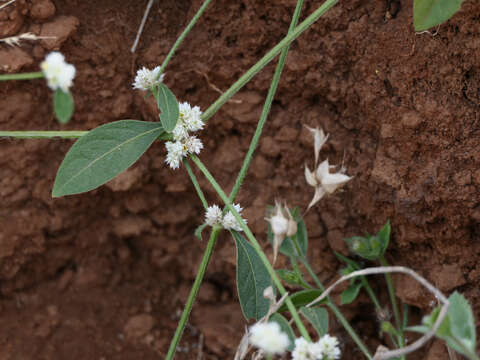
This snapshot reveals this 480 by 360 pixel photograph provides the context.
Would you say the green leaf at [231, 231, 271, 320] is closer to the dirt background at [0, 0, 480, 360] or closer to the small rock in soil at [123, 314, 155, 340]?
the dirt background at [0, 0, 480, 360]

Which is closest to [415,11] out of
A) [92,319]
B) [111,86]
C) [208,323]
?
[111,86]

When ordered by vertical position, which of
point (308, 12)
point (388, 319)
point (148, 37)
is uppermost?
point (148, 37)

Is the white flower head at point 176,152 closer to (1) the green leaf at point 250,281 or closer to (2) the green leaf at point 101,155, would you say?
(2) the green leaf at point 101,155

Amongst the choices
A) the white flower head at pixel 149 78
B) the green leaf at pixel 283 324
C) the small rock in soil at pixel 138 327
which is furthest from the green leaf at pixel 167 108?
the small rock in soil at pixel 138 327

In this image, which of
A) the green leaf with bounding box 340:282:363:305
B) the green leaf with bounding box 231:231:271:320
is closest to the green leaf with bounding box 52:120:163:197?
the green leaf with bounding box 231:231:271:320

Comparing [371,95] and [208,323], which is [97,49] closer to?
[371,95]

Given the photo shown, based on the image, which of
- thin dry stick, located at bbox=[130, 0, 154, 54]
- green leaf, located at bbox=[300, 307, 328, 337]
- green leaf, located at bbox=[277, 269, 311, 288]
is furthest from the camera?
thin dry stick, located at bbox=[130, 0, 154, 54]
